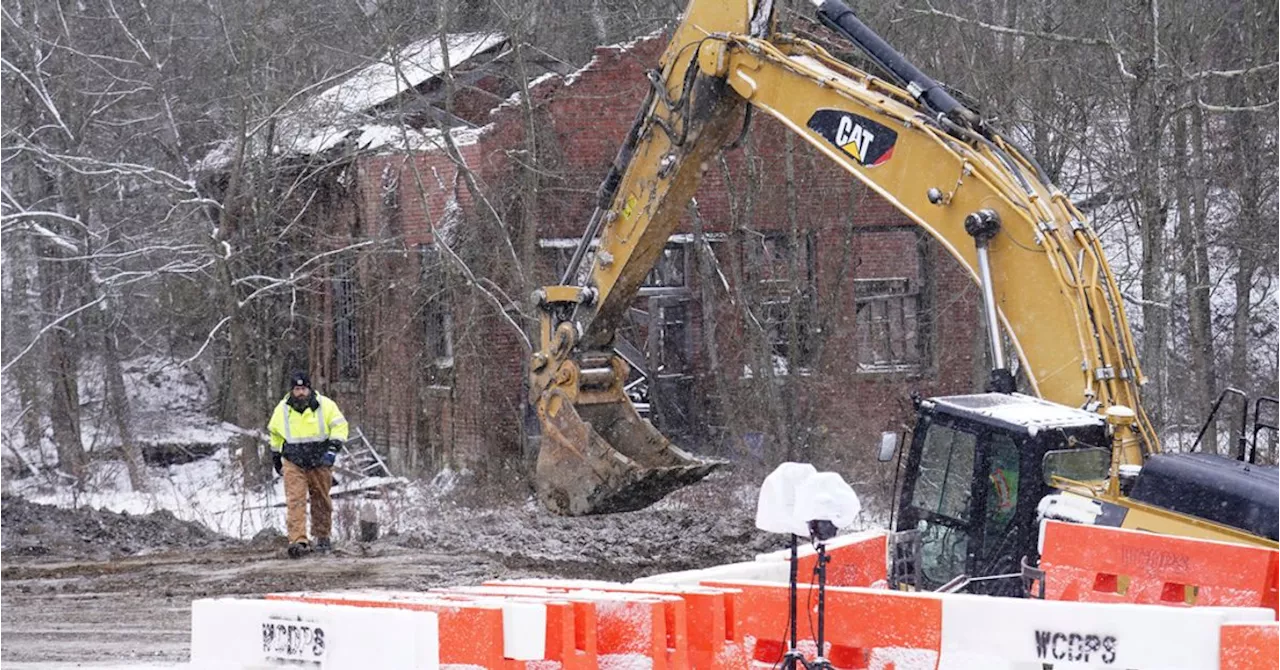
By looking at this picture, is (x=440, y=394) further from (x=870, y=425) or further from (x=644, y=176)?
(x=644, y=176)

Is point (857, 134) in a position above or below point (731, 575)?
above

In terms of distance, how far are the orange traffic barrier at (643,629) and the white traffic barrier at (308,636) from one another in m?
0.65

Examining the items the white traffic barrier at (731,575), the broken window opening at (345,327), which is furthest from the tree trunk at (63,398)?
the white traffic barrier at (731,575)

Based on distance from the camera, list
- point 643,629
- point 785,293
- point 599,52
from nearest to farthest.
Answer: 1. point 643,629
2. point 599,52
3. point 785,293

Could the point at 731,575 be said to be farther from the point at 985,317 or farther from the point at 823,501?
the point at 985,317

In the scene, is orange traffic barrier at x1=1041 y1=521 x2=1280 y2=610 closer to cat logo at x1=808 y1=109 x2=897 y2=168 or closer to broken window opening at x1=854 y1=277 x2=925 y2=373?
cat logo at x1=808 y1=109 x2=897 y2=168

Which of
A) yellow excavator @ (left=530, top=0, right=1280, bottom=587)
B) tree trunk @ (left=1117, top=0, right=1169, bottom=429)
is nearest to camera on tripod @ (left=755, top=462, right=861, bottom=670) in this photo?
yellow excavator @ (left=530, top=0, right=1280, bottom=587)

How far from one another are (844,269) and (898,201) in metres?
12.8

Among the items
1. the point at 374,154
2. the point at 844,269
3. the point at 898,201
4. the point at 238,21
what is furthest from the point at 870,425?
the point at 898,201

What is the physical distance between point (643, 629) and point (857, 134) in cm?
670

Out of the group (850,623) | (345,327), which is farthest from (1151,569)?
(345,327)

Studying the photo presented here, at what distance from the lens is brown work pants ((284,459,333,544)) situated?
16125 mm

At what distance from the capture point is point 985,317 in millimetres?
10617

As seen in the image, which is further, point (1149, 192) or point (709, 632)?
point (1149, 192)
